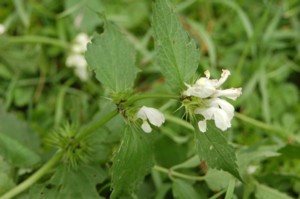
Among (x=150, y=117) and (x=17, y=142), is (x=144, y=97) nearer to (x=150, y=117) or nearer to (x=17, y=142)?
(x=150, y=117)

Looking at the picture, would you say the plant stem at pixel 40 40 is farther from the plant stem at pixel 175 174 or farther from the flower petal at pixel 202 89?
the flower petal at pixel 202 89

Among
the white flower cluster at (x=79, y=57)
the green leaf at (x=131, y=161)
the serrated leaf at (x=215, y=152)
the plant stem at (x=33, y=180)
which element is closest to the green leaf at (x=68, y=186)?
the plant stem at (x=33, y=180)

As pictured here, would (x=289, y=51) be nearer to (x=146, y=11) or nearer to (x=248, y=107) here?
(x=248, y=107)

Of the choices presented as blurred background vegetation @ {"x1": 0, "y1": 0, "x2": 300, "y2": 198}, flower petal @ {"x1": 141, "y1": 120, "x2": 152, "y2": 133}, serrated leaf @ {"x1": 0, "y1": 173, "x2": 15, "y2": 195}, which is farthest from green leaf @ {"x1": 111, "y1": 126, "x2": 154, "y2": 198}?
blurred background vegetation @ {"x1": 0, "y1": 0, "x2": 300, "y2": 198}

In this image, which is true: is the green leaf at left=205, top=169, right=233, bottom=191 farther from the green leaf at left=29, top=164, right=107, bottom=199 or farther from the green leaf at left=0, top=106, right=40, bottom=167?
the green leaf at left=0, top=106, right=40, bottom=167

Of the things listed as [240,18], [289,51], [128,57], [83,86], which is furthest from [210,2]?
[128,57]

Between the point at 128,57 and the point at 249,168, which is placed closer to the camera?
the point at 128,57
